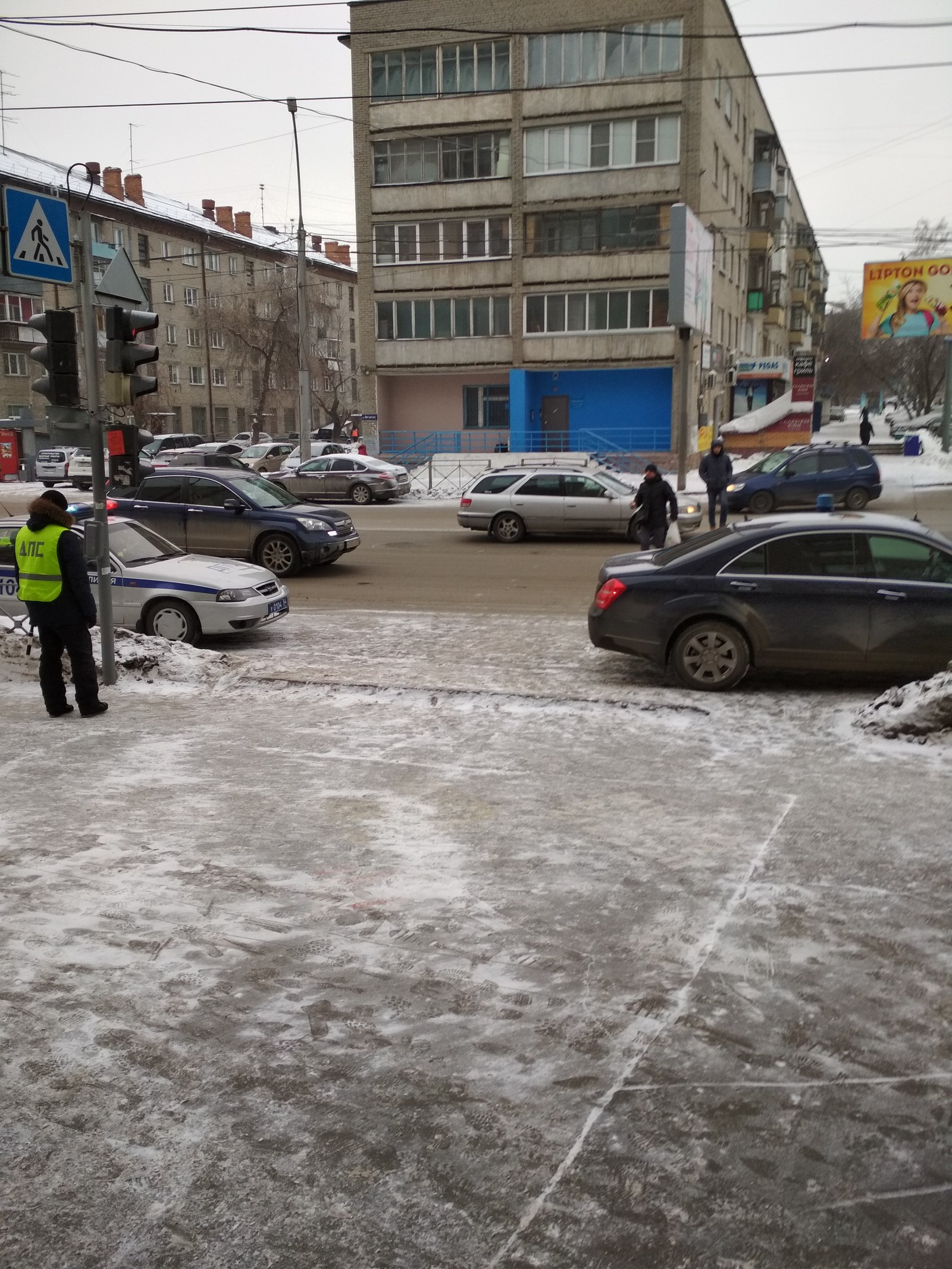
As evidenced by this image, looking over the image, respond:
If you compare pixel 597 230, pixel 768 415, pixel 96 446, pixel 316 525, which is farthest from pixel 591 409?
pixel 96 446

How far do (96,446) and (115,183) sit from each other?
2499 inches

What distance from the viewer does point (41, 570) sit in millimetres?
8195

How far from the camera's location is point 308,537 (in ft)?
53.0

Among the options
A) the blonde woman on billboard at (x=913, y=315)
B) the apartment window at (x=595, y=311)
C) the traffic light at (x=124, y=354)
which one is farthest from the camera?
the blonde woman on billboard at (x=913, y=315)

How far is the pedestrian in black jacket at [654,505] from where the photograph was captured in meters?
15.1

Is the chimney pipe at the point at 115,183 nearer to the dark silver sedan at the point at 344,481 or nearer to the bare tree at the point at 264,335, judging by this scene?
the bare tree at the point at 264,335

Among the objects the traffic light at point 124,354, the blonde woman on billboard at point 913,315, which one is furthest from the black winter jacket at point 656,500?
the blonde woman on billboard at point 913,315

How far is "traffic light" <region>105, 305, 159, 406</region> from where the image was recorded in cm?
889

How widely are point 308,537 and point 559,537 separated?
21.0 ft

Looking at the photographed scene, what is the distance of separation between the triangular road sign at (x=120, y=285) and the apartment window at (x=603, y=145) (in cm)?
3642

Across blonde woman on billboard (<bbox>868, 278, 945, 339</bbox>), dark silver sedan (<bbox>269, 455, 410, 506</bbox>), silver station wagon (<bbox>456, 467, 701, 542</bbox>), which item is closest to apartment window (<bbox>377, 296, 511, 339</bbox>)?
dark silver sedan (<bbox>269, 455, 410, 506</bbox>)

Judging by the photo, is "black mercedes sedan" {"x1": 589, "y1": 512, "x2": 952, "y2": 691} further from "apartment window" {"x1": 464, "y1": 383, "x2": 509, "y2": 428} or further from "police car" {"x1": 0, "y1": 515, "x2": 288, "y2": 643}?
"apartment window" {"x1": 464, "y1": 383, "x2": 509, "y2": 428}

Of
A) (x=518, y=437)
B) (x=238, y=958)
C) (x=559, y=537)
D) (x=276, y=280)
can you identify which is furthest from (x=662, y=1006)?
(x=276, y=280)

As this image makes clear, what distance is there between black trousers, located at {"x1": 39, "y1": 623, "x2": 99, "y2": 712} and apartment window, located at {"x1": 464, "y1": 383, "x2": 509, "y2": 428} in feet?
128
